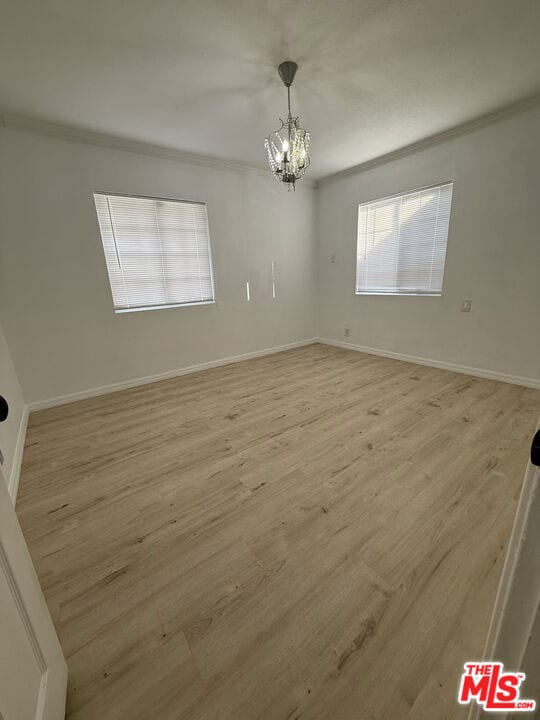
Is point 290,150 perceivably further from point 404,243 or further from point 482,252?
point 482,252

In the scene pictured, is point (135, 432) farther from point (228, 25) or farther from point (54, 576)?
point (228, 25)

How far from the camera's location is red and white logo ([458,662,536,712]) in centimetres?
47

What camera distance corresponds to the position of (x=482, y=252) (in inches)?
120

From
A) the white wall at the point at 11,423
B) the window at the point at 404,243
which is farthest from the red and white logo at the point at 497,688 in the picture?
the window at the point at 404,243

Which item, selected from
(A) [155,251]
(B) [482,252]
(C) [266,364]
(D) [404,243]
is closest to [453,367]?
(B) [482,252]

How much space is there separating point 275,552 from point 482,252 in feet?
11.4

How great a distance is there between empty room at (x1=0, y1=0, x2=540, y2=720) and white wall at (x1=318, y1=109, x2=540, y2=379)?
0.07 feet

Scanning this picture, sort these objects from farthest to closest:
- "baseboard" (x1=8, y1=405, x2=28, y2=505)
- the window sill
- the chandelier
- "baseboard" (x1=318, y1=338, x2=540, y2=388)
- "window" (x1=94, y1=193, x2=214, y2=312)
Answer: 1. the window sill
2. "window" (x1=94, y1=193, x2=214, y2=312)
3. "baseboard" (x1=318, y1=338, x2=540, y2=388)
4. the chandelier
5. "baseboard" (x1=8, y1=405, x2=28, y2=505)

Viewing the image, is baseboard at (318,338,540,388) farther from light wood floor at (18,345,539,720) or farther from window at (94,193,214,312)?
window at (94,193,214,312)

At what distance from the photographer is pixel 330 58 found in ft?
6.35

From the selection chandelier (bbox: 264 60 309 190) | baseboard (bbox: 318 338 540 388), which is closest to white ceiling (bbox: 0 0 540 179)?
chandelier (bbox: 264 60 309 190)

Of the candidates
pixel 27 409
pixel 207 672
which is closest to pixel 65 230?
pixel 27 409

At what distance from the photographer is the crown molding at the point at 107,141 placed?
98.1 inches

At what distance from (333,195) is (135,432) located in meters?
4.21
